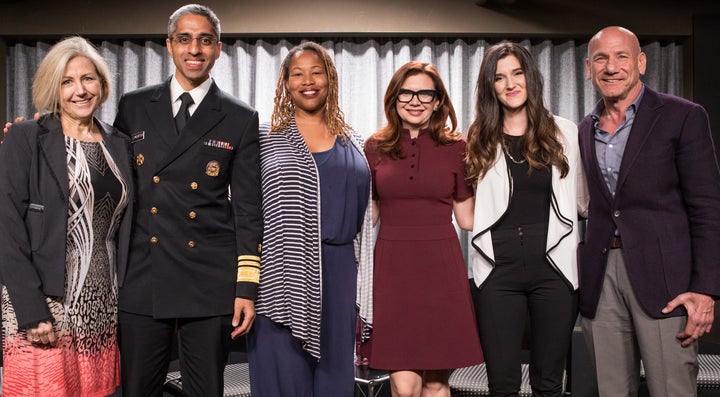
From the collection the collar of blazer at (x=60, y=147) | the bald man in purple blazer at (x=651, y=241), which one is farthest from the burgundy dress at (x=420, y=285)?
the collar of blazer at (x=60, y=147)

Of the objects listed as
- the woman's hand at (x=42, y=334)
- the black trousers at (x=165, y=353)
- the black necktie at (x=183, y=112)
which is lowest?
the black trousers at (x=165, y=353)

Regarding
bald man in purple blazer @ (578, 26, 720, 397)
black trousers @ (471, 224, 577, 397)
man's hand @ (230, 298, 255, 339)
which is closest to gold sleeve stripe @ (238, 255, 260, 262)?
man's hand @ (230, 298, 255, 339)

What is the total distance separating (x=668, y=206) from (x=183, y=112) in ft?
5.70

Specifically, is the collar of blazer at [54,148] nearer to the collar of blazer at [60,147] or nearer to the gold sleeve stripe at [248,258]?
the collar of blazer at [60,147]

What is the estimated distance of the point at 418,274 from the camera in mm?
2854

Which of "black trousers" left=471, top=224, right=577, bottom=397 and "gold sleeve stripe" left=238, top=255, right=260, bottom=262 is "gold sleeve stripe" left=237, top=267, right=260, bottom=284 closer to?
"gold sleeve stripe" left=238, top=255, right=260, bottom=262

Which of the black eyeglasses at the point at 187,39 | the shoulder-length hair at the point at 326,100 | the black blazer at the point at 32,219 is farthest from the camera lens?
the shoulder-length hair at the point at 326,100

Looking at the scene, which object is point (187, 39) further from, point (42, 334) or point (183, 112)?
point (42, 334)

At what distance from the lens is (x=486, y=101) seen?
2873 mm

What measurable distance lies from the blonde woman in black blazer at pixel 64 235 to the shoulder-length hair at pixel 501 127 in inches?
50.4

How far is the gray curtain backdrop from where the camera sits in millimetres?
5520

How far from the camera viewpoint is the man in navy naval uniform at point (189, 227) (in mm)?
2484

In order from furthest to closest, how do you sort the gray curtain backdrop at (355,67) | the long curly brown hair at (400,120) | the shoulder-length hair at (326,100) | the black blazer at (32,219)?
the gray curtain backdrop at (355,67) → the long curly brown hair at (400,120) → the shoulder-length hair at (326,100) → the black blazer at (32,219)

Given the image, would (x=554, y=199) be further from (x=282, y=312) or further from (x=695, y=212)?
(x=282, y=312)
